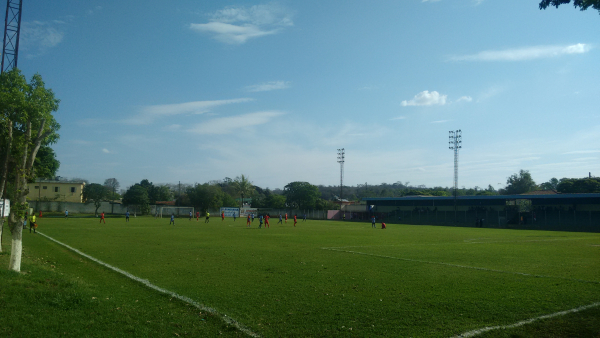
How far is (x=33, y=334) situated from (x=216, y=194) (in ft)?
286

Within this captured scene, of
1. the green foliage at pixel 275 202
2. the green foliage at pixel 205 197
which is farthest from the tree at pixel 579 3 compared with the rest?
the green foliage at pixel 275 202

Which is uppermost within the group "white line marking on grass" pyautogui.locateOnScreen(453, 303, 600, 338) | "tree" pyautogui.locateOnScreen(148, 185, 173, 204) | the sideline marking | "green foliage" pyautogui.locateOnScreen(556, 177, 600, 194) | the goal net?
"green foliage" pyautogui.locateOnScreen(556, 177, 600, 194)

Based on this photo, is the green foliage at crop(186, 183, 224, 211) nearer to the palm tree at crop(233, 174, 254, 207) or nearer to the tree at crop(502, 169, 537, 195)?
the palm tree at crop(233, 174, 254, 207)

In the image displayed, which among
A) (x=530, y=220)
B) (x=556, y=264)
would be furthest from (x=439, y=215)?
(x=556, y=264)

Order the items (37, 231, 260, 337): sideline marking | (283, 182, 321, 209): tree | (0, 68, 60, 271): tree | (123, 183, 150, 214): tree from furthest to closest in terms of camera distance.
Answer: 1. (283, 182, 321, 209): tree
2. (123, 183, 150, 214): tree
3. (0, 68, 60, 271): tree
4. (37, 231, 260, 337): sideline marking

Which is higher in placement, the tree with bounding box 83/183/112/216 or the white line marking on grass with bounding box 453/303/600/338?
the tree with bounding box 83/183/112/216

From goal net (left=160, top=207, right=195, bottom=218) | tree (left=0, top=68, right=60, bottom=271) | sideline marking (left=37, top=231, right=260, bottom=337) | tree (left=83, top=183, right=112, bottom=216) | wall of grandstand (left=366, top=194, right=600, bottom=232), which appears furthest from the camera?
goal net (left=160, top=207, right=195, bottom=218)

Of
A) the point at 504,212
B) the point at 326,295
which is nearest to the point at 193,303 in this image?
the point at 326,295

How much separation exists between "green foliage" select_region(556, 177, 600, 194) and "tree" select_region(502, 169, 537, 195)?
28.6 m

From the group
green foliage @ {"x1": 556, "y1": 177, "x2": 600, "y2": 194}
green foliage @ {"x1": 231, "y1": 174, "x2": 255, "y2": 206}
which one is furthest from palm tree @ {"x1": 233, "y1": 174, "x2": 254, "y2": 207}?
green foliage @ {"x1": 556, "y1": 177, "x2": 600, "y2": 194}

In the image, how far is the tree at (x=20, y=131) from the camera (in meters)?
11.4

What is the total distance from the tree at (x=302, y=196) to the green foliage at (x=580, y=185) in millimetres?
56944

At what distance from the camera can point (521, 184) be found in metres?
121

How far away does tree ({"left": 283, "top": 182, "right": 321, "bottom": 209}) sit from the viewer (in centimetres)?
10144
